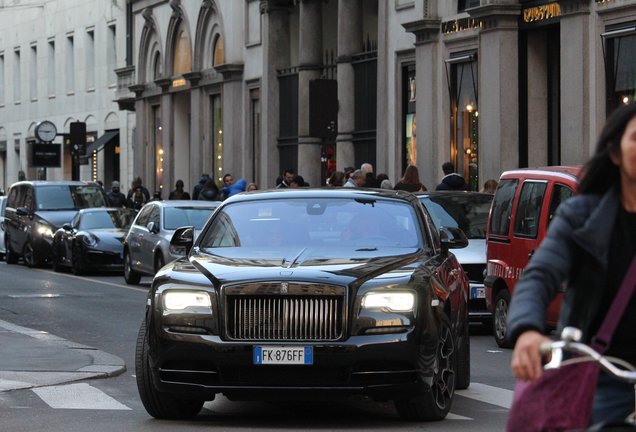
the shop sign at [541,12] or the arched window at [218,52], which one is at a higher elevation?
the arched window at [218,52]

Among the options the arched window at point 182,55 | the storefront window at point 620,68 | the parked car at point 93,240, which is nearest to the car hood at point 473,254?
the storefront window at point 620,68

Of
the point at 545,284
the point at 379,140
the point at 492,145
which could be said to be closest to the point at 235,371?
the point at 545,284

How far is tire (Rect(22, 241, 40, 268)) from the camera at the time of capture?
35.8 m

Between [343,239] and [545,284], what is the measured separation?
7085mm

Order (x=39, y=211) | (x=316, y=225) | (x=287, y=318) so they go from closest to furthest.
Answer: (x=287, y=318) < (x=316, y=225) < (x=39, y=211)

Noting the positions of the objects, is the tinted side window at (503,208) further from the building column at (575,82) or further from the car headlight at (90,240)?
the car headlight at (90,240)

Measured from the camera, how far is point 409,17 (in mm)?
35562

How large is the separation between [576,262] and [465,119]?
28.7 metres

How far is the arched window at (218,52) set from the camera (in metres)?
49.0

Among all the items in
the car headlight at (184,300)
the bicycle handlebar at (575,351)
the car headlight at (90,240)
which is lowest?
→ the car headlight at (90,240)

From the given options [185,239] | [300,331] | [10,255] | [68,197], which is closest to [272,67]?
[68,197]

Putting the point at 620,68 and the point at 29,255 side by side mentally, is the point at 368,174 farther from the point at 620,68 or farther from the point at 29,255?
the point at 29,255

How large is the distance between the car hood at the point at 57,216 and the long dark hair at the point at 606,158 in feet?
103

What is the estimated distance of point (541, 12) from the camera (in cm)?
2978
